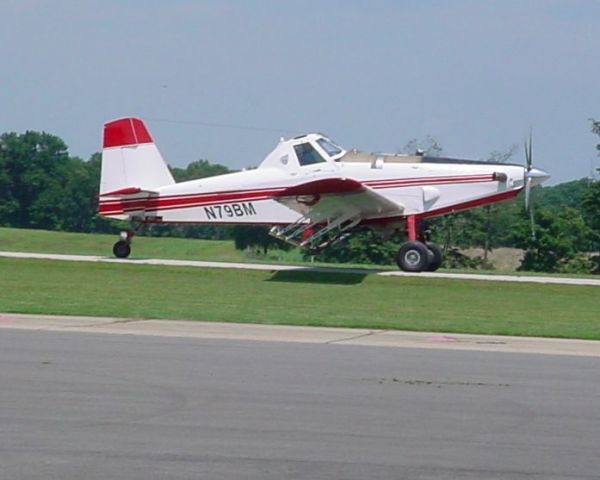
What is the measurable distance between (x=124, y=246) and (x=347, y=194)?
7.03 metres

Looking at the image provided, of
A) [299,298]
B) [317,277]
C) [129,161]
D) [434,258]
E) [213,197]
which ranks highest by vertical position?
[129,161]

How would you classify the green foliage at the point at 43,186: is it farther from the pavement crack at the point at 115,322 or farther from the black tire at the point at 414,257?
the pavement crack at the point at 115,322

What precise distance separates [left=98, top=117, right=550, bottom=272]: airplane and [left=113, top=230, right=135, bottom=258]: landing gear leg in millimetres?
1484

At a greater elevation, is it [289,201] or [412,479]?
[289,201]

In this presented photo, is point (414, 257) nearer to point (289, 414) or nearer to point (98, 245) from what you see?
point (289, 414)

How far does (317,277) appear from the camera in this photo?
29.3 m

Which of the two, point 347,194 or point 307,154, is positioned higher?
point 307,154

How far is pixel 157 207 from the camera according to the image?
33.3m

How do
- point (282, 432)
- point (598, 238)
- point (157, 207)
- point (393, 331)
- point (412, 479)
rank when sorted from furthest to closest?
point (598, 238)
point (157, 207)
point (393, 331)
point (282, 432)
point (412, 479)

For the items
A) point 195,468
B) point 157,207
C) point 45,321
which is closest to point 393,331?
point 45,321

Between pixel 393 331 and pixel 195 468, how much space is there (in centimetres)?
1111

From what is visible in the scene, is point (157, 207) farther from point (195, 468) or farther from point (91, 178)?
point (91, 178)

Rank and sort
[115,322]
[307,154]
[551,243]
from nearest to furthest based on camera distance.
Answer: [115,322]
[307,154]
[551,243]

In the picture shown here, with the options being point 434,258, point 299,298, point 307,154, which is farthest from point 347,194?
point 299,298
